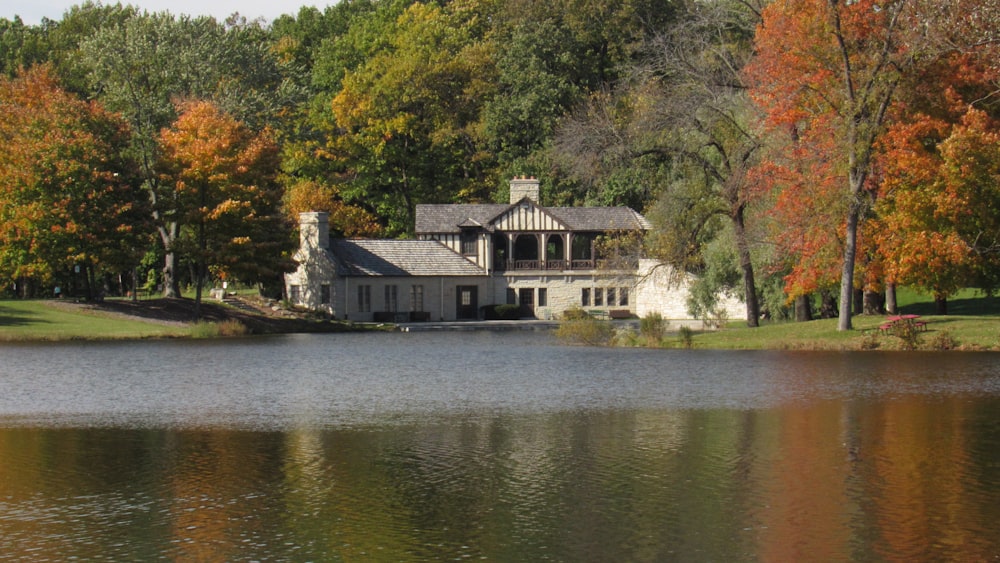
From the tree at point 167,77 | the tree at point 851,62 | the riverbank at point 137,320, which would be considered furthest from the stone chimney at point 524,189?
the tree at point 851,62

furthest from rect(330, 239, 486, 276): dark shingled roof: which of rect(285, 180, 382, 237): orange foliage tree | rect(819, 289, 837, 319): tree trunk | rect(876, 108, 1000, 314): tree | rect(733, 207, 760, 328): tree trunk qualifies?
rect(876, 108, 1000, 314): tree

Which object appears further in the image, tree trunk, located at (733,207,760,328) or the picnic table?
tree trunk, located at (733,207,760,328)

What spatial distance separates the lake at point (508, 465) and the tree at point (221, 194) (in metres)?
24.7

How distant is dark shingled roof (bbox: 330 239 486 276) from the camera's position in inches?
2591

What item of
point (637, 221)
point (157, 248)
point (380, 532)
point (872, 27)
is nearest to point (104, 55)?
point (157, 248)

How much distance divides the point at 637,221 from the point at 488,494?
185ft

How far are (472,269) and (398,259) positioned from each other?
4.86 metres

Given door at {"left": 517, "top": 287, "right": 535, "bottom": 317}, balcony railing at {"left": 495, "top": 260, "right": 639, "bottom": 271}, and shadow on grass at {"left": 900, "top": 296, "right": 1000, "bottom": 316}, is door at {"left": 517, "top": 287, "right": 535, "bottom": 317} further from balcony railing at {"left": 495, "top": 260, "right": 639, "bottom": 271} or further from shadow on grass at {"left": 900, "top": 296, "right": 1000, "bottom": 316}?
shadow on grass at {"left": 900, "top": 296, "right": 1000, "bottom": 316}

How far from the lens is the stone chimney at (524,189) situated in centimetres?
7300

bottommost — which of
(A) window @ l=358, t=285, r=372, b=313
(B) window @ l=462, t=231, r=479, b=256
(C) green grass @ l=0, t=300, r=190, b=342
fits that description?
(C) green grass @ l=0, t=300, r=190, b=342

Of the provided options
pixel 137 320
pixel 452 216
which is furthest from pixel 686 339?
pixel 452 216

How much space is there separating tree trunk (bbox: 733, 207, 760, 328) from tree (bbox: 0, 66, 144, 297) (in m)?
28.0

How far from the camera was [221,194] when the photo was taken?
58.2m

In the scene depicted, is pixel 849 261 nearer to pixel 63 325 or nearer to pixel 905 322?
pixel 905 322
